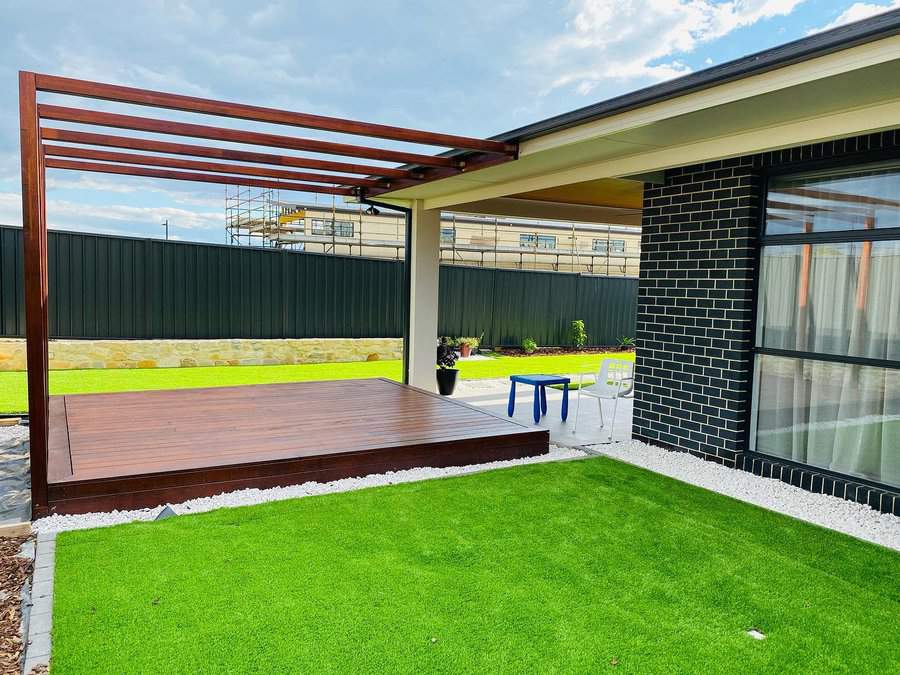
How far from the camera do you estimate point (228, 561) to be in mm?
3154

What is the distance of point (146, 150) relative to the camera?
4.56 metres

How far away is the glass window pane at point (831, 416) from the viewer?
4.10m

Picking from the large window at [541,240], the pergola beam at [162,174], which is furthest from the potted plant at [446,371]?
the large window at [541,240]

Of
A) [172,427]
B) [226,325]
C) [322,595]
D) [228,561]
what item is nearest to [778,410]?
[322,595]

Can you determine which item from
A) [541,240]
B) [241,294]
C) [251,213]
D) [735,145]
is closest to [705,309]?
[735,145]

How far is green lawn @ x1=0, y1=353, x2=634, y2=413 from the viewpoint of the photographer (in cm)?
780

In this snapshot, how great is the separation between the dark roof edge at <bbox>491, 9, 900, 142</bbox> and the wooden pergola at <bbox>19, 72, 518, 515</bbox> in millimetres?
715

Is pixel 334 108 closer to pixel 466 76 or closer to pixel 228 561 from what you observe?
pixel 466 76

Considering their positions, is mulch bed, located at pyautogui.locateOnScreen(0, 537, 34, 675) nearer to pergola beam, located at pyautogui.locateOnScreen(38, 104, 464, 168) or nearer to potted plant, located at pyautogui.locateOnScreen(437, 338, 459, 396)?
pergola beam, located at pyautogui.locateOnScreen(38, 104, 464, 168)

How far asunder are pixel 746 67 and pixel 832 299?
78.0 inches

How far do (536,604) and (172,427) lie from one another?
3.55 meters

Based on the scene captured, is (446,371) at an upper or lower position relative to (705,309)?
lower

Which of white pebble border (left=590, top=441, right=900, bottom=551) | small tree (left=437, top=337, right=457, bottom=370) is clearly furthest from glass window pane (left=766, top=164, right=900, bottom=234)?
small tree (left=437, top=337, right=457, bottom=370)

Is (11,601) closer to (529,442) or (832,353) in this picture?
(529,442)
